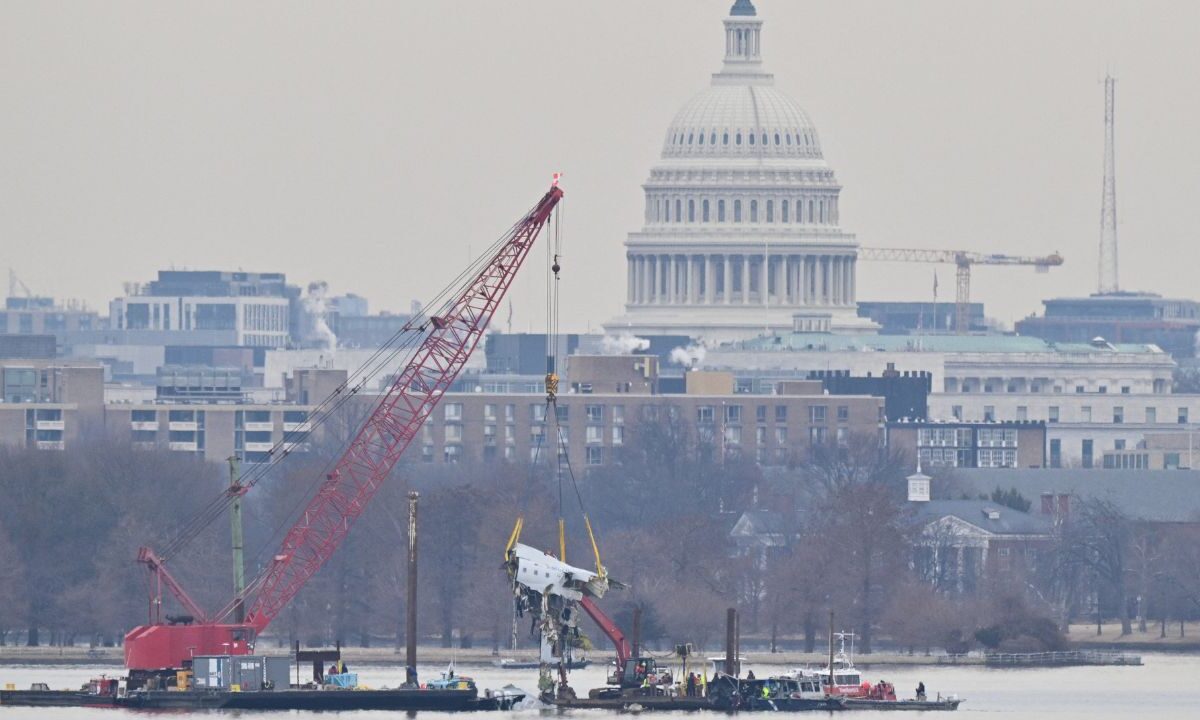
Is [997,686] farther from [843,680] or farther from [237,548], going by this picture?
[237,548]

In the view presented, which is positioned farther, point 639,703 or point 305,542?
point 305,542

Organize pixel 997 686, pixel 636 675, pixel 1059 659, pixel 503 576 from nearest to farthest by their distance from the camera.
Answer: pixel 636 675 < pixel 997 686 < pixel 1059 659 < pixel 503 576

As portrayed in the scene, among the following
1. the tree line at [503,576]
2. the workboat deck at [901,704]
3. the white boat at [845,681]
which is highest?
the tree line at [503,576]

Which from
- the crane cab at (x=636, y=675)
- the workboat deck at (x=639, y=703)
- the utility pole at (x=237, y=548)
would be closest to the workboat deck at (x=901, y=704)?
the workboat deck at (x=639, y=703)

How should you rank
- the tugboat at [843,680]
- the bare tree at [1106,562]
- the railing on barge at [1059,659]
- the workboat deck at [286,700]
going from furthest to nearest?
1. the bare tree at [1106,562]
2. the railing on barge at [1059,659]
3. the tugboat at [843,680]
4. the workboat deck at [286,700]

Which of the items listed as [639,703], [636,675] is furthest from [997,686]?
[639,703]

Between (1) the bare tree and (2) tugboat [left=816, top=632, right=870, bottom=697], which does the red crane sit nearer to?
(2) tugboat [left=816, top=632, right=870, bottom=697]

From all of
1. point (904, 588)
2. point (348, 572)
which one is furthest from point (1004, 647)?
point (348, 572)

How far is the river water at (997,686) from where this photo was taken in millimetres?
146750

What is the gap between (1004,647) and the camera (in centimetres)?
17625

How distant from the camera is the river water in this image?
14675cm

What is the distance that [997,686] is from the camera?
161 metres

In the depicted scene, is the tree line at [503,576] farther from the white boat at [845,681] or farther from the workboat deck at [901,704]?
the workboat deck at [901,704]

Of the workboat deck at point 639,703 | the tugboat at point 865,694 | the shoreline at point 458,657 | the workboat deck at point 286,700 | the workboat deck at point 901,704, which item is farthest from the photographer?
the shoreline at point 458,657
